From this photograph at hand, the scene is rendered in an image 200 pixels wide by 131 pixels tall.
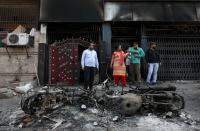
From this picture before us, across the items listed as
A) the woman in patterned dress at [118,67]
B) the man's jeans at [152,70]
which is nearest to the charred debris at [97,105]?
the woman in patterned dress at [118,67]

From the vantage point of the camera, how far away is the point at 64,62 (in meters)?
14.8

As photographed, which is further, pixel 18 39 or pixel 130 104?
pixel 18 39

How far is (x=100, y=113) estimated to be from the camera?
31.1 ft

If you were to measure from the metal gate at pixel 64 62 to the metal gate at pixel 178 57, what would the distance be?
137 inches

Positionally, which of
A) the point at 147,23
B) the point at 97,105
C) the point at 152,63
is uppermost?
the point at 147,23

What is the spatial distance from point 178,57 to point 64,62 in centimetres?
558

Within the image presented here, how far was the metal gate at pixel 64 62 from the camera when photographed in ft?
48.2

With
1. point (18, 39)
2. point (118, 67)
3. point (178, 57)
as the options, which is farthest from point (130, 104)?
point (18, 39)

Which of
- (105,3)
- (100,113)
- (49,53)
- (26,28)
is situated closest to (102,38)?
(105,3)

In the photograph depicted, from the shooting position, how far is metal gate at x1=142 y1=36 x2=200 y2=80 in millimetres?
15719

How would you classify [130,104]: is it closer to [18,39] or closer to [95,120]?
[95,120]

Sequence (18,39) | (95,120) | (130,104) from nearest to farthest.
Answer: (95,120), (130,104), (18,39)

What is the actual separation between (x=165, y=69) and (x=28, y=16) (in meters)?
7.43

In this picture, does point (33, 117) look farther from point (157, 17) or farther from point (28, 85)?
point (157, 17)
